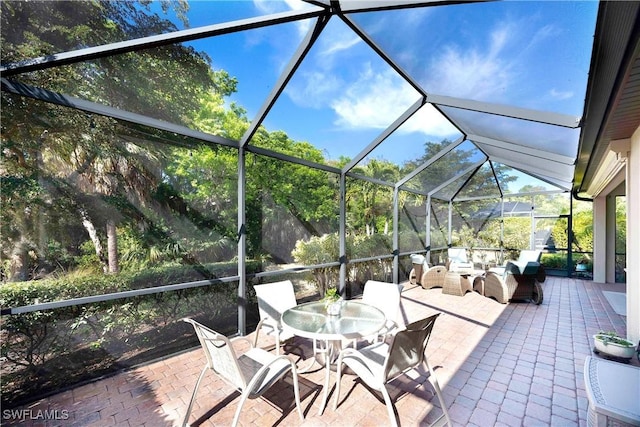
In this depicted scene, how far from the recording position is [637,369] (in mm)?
2383

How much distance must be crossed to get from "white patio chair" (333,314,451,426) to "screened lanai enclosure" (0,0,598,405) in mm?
2408

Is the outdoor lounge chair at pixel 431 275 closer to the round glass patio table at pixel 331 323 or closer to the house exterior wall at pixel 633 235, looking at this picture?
the house exterior wall at pixel 633 235

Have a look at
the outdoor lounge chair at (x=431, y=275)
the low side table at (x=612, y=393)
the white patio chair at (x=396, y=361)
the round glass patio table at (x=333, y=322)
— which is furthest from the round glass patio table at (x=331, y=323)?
the outdoor lounge chair at (x=431, y=275)

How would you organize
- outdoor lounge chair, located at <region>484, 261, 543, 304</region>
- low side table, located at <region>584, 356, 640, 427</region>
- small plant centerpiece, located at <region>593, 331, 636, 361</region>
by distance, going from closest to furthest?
low side table, located at <region>584, 356, 640, 427</region> → small plant centerpiece, located at <region>593, 331, 636, 361</region> → outdoor lounge chair, located at <region>484, 261, 543, 304</region>

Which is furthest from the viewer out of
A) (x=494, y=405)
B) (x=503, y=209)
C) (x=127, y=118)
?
(x=503, y=209)

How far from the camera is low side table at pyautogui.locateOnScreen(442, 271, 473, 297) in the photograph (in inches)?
273

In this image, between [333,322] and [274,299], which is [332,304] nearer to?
[333,322]

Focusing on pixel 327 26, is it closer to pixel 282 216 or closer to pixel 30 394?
pixel 282 216

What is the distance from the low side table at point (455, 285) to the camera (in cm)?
694

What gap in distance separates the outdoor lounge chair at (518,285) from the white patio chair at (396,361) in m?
4.89

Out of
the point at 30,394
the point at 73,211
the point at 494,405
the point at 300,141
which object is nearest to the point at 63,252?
the point at 73,211

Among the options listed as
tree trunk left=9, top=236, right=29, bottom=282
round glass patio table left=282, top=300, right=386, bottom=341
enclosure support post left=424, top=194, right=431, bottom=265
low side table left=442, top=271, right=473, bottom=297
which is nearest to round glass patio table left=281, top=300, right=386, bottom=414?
round glass patio table left=282, top=300, right=386, bottom=341

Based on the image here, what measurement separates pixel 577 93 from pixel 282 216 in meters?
4.74

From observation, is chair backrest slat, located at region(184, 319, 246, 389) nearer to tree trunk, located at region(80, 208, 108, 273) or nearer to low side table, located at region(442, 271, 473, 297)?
tree trunk, located at region(80, 208, 108, 273)
